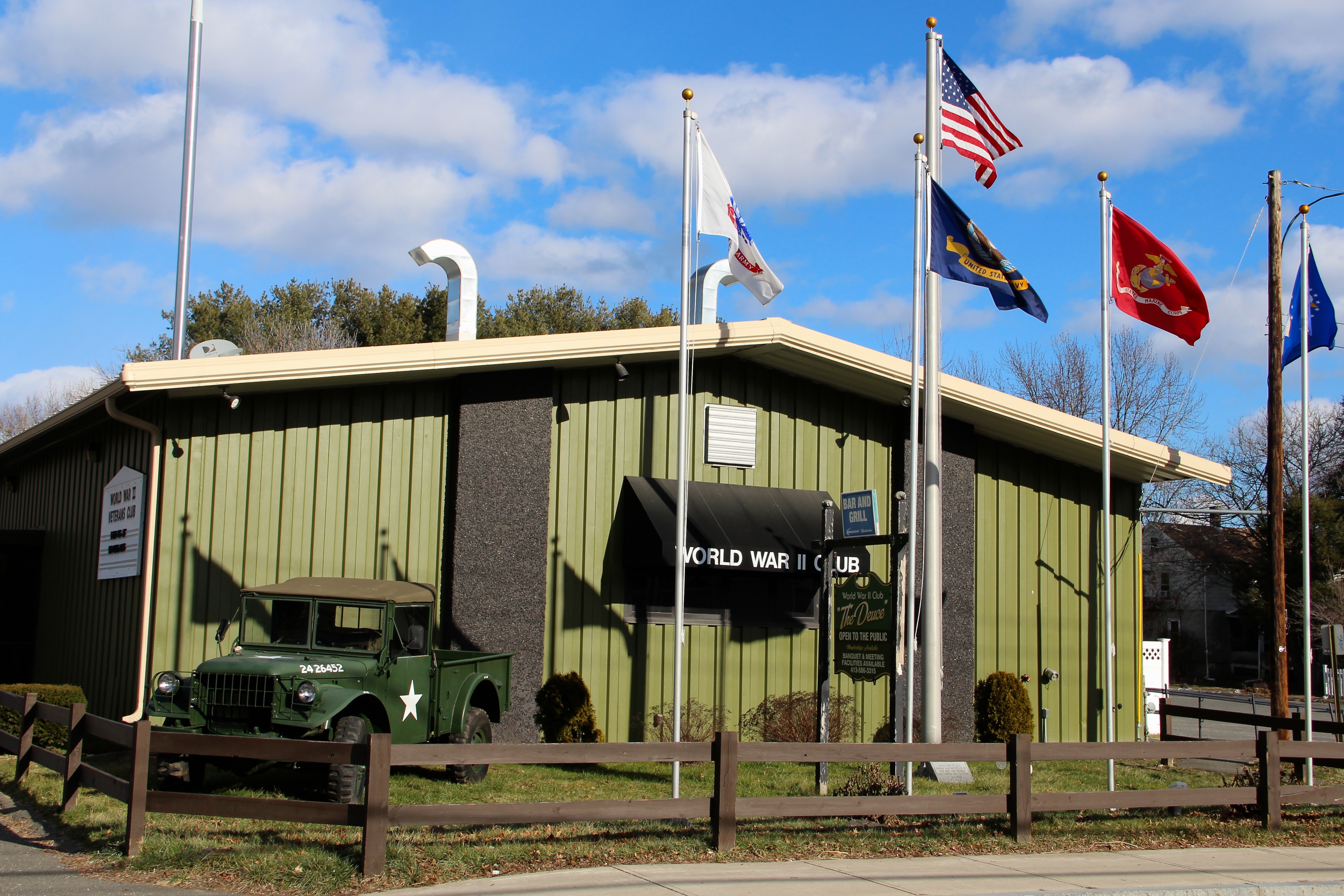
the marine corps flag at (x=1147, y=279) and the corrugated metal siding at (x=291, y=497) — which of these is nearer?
the corrugated metal siding at (x=291, y=497)

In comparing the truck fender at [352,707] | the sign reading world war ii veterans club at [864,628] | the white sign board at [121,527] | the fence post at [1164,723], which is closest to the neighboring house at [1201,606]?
the fence post at [1164,723]

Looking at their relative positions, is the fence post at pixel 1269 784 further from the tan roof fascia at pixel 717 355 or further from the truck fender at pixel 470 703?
the truck fender at pixel 470 703

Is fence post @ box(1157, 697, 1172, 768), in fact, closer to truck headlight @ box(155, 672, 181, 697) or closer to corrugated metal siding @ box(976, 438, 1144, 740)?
corrugated metal siding @ box(976, 438, 1144, 740)

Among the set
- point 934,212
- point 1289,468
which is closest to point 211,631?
point 934,212

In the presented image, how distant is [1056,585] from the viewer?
18578mm

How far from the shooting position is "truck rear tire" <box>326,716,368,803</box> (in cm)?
932

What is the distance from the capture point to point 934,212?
41.8ft

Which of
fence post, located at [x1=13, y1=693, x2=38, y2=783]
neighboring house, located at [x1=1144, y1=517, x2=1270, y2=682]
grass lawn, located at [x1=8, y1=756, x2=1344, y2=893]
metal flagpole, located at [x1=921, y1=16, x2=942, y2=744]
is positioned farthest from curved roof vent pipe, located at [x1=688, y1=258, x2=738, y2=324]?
neighboring house, located at [x1=1144, y1=517, x2=1270, y2=682]

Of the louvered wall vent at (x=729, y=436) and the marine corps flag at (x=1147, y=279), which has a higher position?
the marine corps flag at (x=1147, y=279)

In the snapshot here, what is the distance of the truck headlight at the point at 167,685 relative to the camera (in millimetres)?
10133

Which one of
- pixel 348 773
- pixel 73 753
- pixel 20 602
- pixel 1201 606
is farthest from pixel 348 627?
pixel 1201 606

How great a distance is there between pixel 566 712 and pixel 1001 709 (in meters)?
6.62

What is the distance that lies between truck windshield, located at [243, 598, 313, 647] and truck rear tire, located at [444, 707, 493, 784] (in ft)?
6.14

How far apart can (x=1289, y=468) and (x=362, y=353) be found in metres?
46.4
